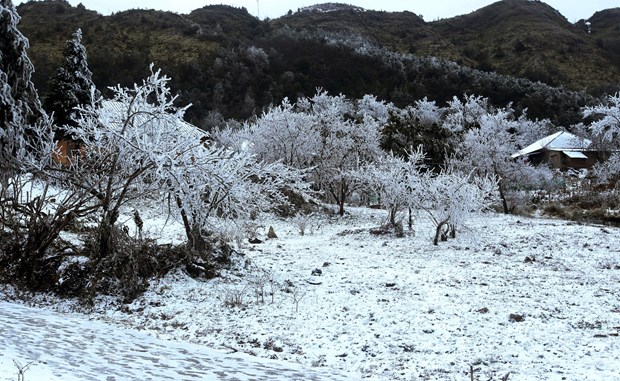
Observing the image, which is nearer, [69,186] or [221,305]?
[221,305]

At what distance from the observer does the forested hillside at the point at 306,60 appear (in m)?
65.5

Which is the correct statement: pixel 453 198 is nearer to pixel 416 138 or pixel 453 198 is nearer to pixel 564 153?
pixel 416 138

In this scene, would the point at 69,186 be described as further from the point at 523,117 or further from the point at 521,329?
the point at 523,117

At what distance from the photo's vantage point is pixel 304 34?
92.7 meters

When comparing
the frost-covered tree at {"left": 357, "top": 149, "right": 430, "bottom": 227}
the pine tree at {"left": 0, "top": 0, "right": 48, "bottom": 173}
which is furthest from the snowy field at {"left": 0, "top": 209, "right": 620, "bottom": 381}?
the pine tree at {"left": 0, "top": 0, "right": 48, "bottom": 173}

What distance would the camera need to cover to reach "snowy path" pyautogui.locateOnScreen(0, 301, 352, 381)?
191 inches

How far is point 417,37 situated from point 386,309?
376 feet

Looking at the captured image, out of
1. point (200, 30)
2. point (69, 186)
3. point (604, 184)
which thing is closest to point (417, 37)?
point (200, 30)

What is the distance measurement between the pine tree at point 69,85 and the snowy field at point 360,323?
64.2 feet

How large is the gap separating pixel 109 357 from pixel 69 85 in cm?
2604

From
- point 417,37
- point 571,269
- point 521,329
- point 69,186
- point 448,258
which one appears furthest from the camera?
point 417,37

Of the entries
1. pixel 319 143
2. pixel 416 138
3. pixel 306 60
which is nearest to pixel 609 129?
pixel 416 138

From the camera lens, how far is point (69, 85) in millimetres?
28016

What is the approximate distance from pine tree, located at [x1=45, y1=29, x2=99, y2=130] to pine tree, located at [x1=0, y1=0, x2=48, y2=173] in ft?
42.0
